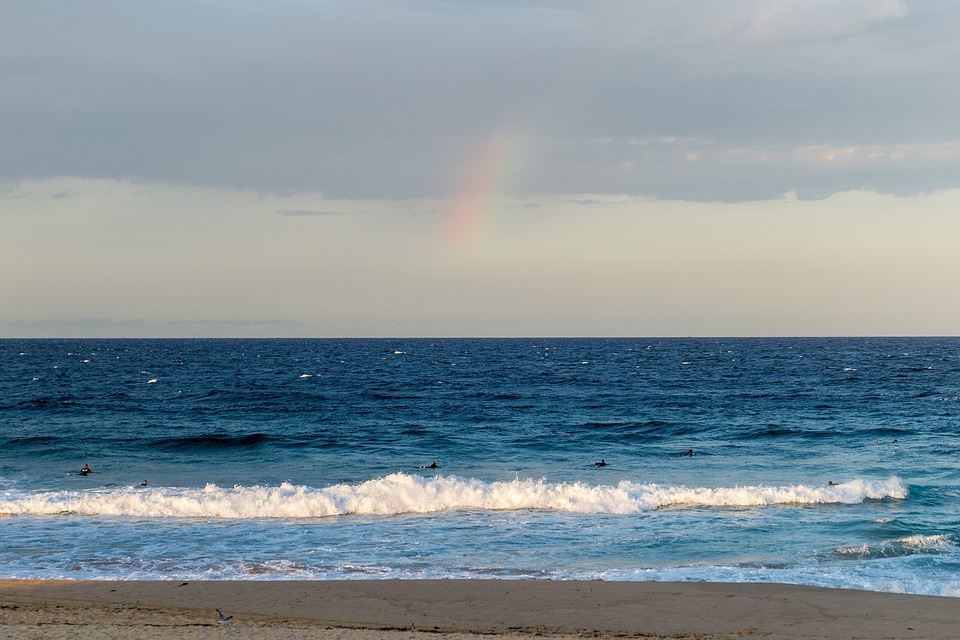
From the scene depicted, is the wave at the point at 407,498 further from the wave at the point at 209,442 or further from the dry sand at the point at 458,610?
the wave at the point at 209,442

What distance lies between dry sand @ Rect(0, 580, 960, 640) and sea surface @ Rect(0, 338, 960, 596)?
3.33 feet

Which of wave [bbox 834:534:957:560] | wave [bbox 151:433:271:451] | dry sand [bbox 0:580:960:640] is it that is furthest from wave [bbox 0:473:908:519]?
wave [bbox 151:433:271:451]

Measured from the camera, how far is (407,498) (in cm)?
2341

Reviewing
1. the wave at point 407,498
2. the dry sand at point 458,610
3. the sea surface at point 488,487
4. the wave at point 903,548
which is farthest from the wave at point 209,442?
the wave at point 903,548

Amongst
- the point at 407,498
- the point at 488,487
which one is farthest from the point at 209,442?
the point at 488,487

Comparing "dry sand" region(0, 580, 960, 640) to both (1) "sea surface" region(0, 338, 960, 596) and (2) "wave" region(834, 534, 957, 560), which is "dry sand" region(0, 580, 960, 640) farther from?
(2) "wave" region(834, 534, 957, 560)

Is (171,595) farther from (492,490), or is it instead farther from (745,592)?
(492,490)

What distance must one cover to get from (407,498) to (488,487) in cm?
301

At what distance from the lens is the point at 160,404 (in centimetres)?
5419

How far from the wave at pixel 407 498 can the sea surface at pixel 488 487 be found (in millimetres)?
90

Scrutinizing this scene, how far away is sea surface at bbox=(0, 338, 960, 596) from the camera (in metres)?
16.8

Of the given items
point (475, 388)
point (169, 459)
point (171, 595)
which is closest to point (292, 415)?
point (169, 459)

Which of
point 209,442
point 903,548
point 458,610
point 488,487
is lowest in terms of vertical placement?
point 209,442

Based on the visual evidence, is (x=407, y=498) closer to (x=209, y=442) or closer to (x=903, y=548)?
(x=903, y=548)
